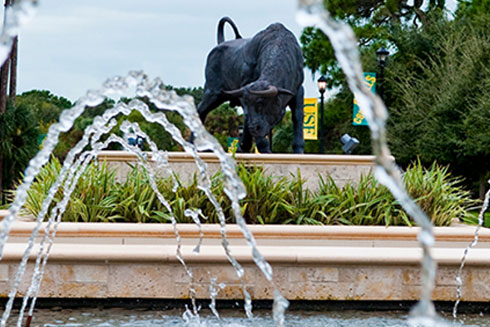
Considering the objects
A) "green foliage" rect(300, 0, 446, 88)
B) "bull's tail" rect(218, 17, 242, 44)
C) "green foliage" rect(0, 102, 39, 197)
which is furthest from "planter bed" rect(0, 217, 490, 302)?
"green foliage" rect(300, 0, 446, 88)

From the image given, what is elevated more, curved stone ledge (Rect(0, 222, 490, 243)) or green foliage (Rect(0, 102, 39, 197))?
green foliage (Rect(0, 102, 39, 197))

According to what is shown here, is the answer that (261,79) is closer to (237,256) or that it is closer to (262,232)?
(262,232)

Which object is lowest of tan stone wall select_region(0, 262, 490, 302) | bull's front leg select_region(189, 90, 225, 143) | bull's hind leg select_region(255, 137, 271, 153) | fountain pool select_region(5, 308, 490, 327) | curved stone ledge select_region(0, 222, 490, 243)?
fountain pool select_region(5, 308, 490, 327)

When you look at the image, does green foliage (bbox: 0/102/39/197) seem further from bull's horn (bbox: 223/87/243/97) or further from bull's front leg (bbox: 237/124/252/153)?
bull's horn (bbox: 223/87/243/97)

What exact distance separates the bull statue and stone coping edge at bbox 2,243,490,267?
→ 14.2ft

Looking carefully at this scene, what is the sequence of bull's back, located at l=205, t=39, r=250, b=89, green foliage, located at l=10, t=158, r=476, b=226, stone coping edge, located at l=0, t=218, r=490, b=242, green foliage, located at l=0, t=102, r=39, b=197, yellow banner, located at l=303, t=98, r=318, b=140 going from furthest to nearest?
yellow banner, located at l=303, t=98, r=318, b=140
green foliage, located at l=0, t=102, r=39, b=197
bull's back, located at l=205, t=39, r=250, b=89
green foliage, located at l=10, t=158, r=476, b=226
stone coping edge, located at l=0, t=218, r=490, b=242

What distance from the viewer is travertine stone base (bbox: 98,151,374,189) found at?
10398 mm

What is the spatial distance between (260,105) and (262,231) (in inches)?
111

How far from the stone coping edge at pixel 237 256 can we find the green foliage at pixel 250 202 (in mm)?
2302

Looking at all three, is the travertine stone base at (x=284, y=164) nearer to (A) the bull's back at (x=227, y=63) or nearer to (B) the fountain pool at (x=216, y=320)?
(A) the bull's back at (x=227, y=63)

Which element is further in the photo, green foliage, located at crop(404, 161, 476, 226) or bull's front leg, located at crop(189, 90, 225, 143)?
bull's front leg, located at crop(189, 90, 225, 143)

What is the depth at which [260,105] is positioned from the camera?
33.7 ft

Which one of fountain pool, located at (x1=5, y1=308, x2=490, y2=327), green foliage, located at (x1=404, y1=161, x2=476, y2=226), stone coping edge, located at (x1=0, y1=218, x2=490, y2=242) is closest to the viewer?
fountain pool, located at (x1=5, y1=308, x2=490, y2=327)

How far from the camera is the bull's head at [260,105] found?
10.2 meters
